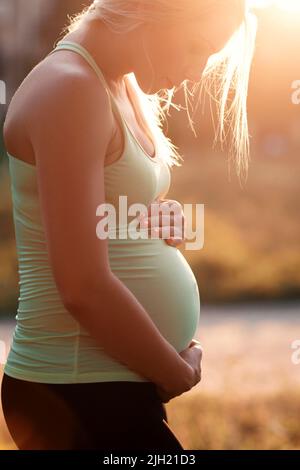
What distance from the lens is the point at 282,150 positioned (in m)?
9.55

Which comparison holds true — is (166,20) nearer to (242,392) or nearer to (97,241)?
(97,241)

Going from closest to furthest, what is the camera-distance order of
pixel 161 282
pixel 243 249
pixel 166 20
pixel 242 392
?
1. pixel 166 20
2. pixel 161 282
3. pixel 242 392
4. pixel 243 249

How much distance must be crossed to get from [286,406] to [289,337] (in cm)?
138

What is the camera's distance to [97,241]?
143cm

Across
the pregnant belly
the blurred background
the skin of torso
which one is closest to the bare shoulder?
the skin of torso

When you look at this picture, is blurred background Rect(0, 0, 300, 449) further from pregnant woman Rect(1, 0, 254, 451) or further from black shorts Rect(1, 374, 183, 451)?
black shorts Rect(1, 374, 183, 451)

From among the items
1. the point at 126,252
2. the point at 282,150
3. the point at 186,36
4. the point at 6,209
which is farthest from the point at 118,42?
the point at 282,150

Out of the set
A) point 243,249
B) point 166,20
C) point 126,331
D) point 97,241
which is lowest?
point 243,249

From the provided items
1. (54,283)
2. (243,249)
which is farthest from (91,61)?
(243,249)

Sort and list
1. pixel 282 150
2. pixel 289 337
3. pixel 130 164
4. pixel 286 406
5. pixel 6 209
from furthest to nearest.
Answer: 1. pixel 282 150
2. pixel 6 209
3. pixel 289 337
4. pixel 286 406
5. pixel 130 164

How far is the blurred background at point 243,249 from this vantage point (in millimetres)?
3865

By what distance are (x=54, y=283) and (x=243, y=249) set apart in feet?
19.3

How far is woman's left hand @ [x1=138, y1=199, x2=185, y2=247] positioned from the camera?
1.65 m
